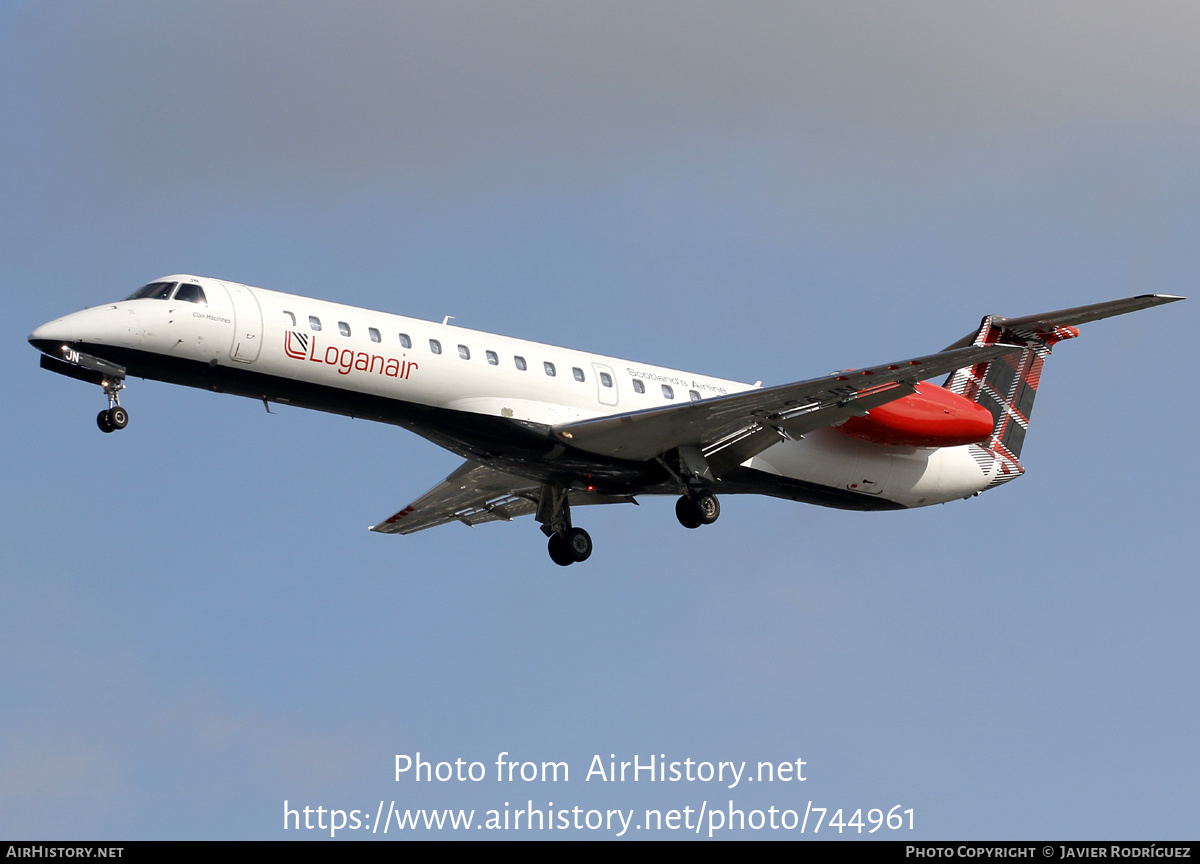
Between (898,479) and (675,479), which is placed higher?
(898,479)

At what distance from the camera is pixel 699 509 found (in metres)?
28.1

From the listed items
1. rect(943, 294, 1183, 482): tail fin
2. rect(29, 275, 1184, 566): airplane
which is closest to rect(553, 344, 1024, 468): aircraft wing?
rect(29, 275, 1184, 566): airplane

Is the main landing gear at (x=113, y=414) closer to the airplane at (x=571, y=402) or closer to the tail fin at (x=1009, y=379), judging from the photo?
the airplane at (x=571, y=402)

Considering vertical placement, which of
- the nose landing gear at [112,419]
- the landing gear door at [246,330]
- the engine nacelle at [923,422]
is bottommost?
the nose landing gear at [112,419]

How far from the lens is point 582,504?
30.4 metres

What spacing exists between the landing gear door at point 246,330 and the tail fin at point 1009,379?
1434 centimetres

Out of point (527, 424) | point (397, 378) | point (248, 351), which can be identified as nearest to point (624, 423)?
point (527, 424)

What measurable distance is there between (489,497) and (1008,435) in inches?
419

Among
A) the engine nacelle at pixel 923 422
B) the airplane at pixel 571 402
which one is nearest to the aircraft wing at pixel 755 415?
the airplane at pixel 571 402

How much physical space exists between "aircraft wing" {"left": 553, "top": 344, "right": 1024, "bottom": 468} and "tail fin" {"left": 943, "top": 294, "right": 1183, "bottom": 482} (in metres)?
4.76

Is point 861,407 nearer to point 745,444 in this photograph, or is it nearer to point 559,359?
point 745,444

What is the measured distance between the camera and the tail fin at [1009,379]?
31734 mm

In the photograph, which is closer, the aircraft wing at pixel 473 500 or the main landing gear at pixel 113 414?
the main landing gear at pixel 113 414

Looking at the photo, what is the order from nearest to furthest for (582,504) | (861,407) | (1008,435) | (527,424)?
(527,424), (861,407), (582,504), (1008,435)
